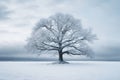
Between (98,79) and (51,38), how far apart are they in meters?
18.3

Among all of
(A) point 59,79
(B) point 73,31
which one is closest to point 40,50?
(B) point 73,31

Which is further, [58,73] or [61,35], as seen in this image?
[61,35]

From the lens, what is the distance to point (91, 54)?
27109 mm

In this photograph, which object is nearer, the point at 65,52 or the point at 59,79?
the point at 59,79

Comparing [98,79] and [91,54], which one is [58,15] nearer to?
[91,54]

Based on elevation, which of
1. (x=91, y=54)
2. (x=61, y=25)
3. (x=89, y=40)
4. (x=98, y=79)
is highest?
(x=61, y=25)

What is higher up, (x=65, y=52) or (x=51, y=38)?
(x=51, y=38)

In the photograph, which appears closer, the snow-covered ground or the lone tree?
the snow-covered ground

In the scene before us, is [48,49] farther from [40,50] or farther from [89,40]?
[89,40]

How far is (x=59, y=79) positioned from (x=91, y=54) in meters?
18.1

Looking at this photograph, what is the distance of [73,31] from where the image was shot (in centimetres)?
2788

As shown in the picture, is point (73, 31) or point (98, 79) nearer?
point (98, 79)

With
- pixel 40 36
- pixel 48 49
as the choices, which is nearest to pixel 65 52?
pixel 48 49

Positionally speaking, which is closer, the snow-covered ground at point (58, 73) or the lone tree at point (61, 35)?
the snow-covered ground at point (58, 73)
